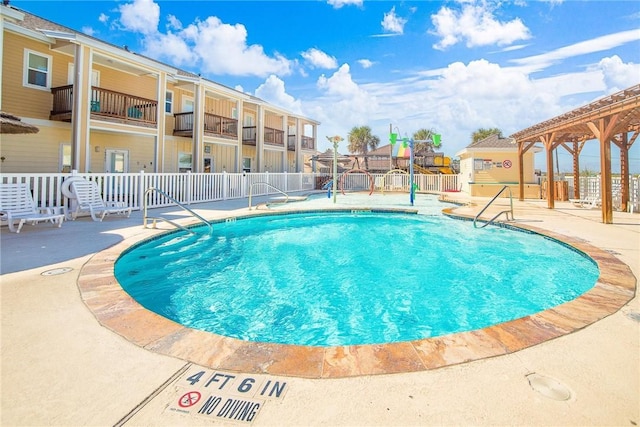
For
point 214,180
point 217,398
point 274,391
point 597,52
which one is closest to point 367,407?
point 274,391

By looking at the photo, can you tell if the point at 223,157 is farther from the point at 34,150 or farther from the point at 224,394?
the point at 224,394

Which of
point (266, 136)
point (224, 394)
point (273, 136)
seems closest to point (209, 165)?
→ point (266, 136)

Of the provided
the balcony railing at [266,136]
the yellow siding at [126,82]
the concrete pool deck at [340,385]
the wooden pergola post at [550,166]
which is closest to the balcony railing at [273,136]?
the balcony railing at [266,136]

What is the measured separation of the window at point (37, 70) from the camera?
11695 millimetres

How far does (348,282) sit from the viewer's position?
5.30m

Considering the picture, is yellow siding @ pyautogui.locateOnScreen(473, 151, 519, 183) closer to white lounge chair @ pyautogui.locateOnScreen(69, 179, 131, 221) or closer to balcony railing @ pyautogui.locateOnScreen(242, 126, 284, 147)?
balcony railing @ pyautogui.locateOnScreen(242, 126, 284, 147)

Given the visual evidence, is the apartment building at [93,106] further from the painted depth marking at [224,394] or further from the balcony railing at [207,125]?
the painted depth marking at [224,394]

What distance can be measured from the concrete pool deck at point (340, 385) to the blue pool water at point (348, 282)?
1.34m

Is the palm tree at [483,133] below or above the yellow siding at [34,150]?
above

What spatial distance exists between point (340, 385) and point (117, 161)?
16.5 m

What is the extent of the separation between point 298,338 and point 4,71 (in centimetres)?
1417

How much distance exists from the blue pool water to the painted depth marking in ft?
4.70

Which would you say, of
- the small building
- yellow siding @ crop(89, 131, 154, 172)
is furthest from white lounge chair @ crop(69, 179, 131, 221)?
the small building

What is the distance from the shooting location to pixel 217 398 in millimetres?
1841
